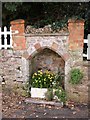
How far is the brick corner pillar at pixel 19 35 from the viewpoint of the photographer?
6926 millimetres

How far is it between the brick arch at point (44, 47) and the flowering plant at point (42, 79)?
22.3 inches

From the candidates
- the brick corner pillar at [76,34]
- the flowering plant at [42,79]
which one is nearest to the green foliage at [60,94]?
the flowering plant at [42,79]

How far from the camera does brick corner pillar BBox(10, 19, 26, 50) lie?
22.7 feet

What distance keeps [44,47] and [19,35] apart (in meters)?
0.77

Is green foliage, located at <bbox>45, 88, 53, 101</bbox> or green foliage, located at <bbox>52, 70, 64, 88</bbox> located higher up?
green foliage, located at <bbox>52, 70, 64, 88</bbox>

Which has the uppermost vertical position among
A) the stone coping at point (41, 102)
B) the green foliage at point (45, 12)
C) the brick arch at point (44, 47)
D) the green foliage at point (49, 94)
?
the green foliage at point (45, 12)

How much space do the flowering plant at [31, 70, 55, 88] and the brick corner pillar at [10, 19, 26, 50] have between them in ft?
2.82

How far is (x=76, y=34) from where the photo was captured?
6.54 meters

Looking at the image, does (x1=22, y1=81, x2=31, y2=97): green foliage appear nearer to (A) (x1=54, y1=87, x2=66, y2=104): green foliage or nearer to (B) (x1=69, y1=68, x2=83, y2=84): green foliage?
(A) (x1=54, y1=87, x2=66, y2=104): green foliage

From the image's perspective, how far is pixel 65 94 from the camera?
676 cm

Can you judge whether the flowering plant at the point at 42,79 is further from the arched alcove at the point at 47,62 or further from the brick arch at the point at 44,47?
the brick arch at the point at 44,47

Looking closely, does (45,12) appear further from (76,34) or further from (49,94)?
(49,94)

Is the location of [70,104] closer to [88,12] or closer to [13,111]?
[13,111]

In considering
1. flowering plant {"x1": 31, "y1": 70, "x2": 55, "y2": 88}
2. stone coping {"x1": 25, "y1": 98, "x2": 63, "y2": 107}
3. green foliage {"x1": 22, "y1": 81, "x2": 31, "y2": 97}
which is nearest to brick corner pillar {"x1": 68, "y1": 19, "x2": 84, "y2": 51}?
flowering plant {"x1": 31, "y1": 70, "x2": 55, "y2": 88}
